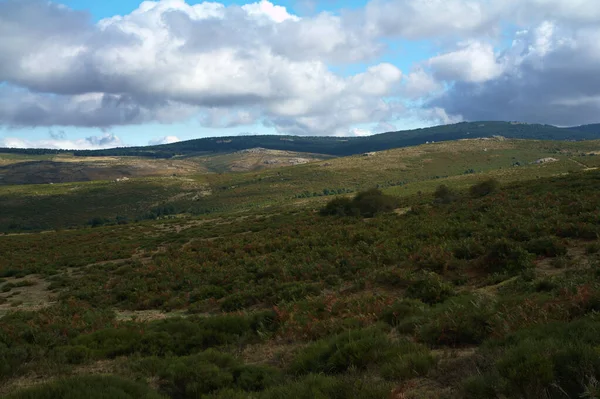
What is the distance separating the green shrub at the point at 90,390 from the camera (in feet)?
20.6

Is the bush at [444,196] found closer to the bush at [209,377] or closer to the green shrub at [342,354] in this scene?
the green shrub at [342,354]

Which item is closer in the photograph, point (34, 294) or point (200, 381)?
point (200, 381)

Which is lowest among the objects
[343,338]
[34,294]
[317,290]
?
[34,294]

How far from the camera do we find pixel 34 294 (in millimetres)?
23094

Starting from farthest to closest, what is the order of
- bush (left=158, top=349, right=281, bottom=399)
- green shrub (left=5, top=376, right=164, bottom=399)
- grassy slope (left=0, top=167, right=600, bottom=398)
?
bush (left=158, top=349, right=281, bottom=399) < grassy slope (left=0, top=167, right=600, bottom=398) < green shrub (left=5, top=376, right=164, bottom=399)

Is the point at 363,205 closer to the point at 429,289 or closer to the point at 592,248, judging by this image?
the point at 592,248

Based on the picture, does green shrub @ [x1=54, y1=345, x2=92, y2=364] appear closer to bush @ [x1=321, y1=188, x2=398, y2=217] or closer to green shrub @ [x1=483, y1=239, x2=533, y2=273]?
green shrub @ [x1=483, y1=239, x2=533, y2=273]

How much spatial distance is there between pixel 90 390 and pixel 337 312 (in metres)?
7.22

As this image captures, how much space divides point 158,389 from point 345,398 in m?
3.81

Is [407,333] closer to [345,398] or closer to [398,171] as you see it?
[345,398]

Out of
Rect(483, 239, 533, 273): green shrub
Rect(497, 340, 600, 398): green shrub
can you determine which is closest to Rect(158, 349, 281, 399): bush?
Rect(497, 340, 600, 398): green shrub

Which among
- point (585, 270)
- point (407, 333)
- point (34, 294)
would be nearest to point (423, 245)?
point (585, 270)

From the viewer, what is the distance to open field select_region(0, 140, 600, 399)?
256 inches

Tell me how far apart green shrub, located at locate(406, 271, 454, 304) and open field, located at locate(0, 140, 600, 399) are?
2.3 inches
